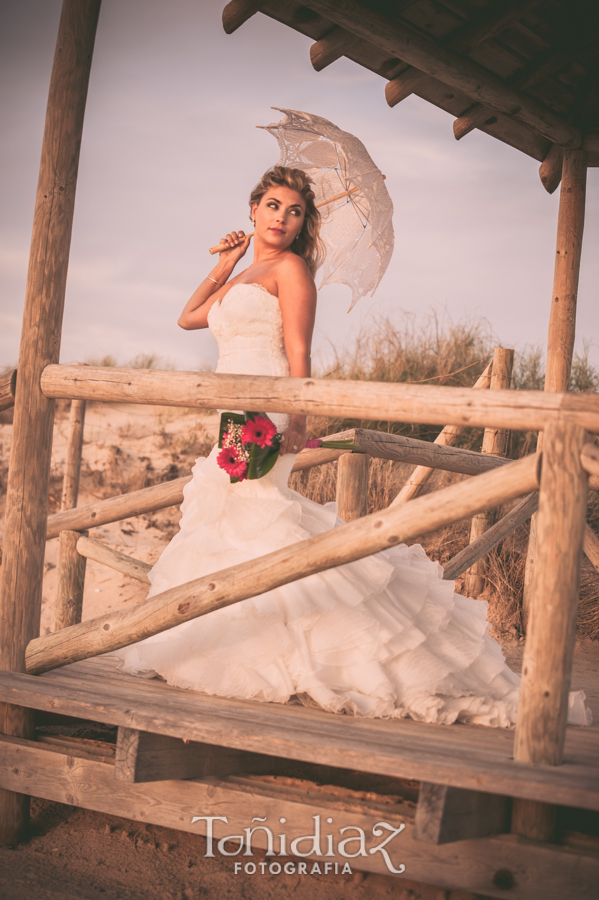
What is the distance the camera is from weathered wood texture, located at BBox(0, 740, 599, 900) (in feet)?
6.98

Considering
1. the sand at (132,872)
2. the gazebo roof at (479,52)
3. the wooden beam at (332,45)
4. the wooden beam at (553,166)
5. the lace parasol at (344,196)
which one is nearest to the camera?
the sand at (132,872)

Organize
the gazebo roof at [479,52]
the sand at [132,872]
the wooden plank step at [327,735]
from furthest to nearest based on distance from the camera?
1. the gazebo roof at [479,52]
2. the sand at [132,872]
3. the wooden plank step at [327,735]

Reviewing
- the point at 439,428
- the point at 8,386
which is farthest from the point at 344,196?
the point at 439,428

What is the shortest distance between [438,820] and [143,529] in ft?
24.3

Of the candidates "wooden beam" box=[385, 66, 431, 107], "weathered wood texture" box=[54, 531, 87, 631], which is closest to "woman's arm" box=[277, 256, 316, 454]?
"wooden beam" box=[385, 66, 431, 107]

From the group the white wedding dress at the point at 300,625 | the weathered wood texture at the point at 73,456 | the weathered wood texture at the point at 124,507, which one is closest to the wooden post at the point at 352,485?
the weathered wood texture at the point at 124,507

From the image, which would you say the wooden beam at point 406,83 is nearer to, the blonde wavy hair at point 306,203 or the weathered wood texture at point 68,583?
the blonde wavy hair at point 306,203

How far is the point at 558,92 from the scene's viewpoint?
439 cm

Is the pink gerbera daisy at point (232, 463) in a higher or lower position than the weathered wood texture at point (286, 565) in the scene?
higher

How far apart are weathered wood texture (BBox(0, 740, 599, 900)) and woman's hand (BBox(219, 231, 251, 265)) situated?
2108mm

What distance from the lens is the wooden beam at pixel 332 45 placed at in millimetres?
3635

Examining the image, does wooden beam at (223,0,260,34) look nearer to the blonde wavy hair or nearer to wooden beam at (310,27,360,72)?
wooden beam at (310,27,360,72)

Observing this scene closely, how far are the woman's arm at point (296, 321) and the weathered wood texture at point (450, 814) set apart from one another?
1.33 m

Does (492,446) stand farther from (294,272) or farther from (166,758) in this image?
(166,758)
